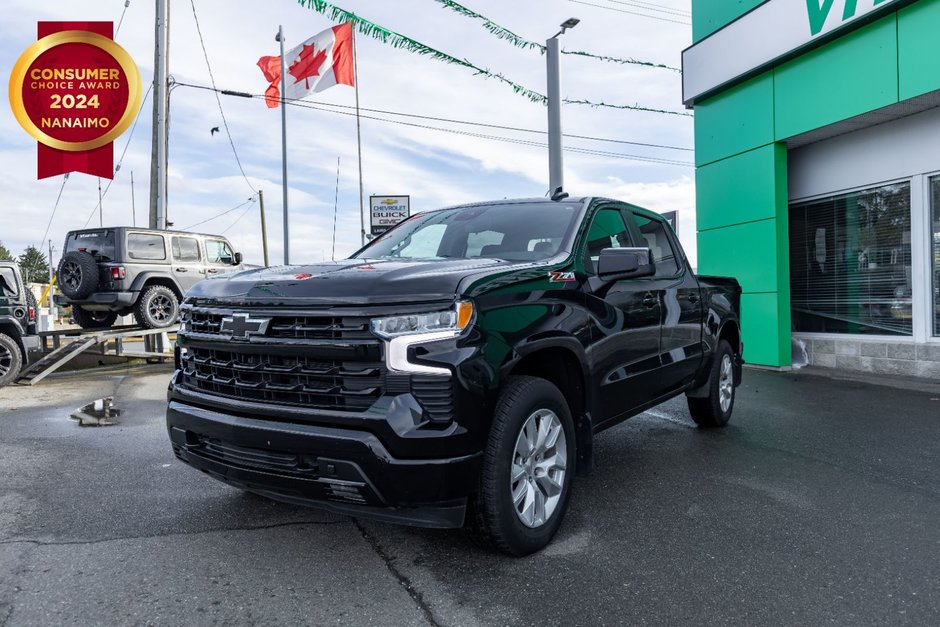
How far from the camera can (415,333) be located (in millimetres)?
2725

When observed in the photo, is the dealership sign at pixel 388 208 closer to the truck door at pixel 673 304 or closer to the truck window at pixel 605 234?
the truck door at pixel 673 304

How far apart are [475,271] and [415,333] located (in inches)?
18.7

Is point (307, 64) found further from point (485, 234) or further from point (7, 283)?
point (485, 234)

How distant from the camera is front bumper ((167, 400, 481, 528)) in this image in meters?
2.64

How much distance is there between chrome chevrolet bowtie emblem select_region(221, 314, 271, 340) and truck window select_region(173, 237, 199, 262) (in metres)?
10.6

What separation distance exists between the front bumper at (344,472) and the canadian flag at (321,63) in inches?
676

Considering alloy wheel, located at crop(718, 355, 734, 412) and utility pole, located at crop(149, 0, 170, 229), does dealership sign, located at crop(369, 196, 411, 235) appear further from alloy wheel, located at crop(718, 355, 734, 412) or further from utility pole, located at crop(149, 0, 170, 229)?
alloy wheel, located at crop(718, 355, 734, 412)

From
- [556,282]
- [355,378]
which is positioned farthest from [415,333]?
[556,282]

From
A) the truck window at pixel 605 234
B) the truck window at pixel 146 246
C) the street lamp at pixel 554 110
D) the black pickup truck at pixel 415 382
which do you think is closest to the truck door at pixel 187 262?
the truck window at pixel 146 246

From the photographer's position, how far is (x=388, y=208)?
1711 centimetres

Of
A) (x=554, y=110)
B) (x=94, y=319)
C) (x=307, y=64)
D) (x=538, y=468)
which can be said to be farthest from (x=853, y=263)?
(x=307, y=64)

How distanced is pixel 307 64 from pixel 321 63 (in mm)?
536

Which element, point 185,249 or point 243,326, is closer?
point 243,326

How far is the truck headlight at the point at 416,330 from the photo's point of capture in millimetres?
2689
